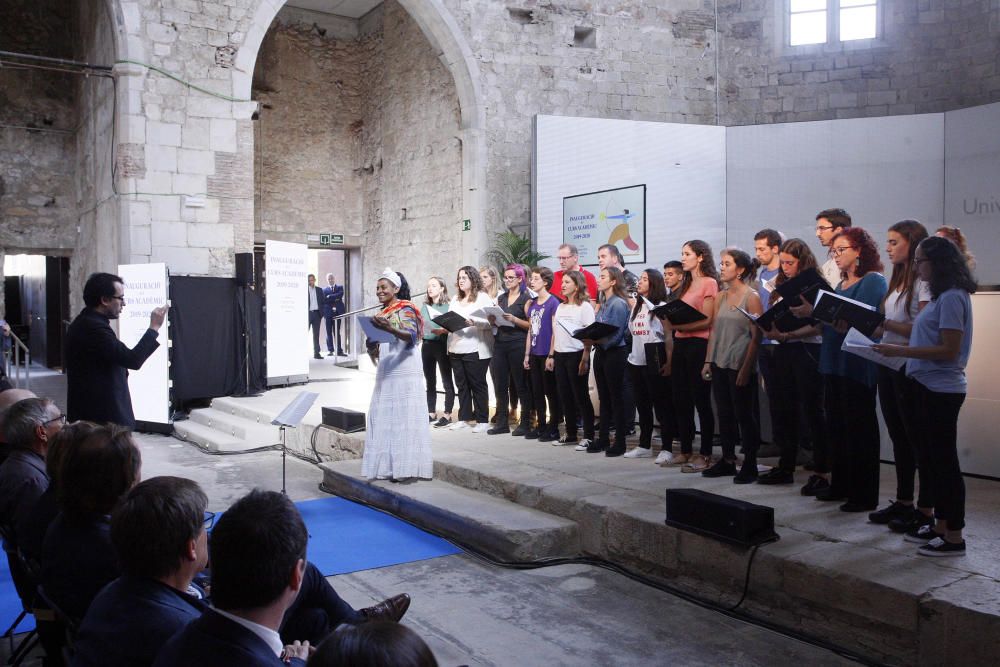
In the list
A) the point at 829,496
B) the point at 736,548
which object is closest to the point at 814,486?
the point at 829,496

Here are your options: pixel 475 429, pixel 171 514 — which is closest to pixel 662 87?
pixel 475 429

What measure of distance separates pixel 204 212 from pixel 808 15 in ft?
30.0

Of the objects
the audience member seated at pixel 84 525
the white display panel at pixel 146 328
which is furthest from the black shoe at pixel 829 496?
the white display panel at pixel 146 328

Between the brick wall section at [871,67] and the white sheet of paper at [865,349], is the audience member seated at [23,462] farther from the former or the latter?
the brick wall section at [871,67]

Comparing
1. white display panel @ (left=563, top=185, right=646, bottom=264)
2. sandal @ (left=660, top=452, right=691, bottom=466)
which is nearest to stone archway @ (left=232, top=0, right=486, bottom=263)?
white display panel @ (left=563, top=185, right=646, bottom=264)

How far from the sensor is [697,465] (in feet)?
16.9

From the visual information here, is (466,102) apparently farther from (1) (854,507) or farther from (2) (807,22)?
(1) (854,507)

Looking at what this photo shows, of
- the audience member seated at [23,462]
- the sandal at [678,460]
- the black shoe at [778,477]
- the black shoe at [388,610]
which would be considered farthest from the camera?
the sandal at [678,460]

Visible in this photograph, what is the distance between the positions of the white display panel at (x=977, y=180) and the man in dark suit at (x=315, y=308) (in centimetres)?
969

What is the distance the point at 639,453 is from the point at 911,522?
225 cm

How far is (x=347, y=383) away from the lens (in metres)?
10.9

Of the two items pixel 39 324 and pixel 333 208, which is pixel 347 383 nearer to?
pixel 333 208

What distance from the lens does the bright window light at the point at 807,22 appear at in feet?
39.6

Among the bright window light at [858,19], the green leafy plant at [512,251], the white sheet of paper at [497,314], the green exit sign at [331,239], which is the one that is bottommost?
the white sheet of paper at [497,314]
